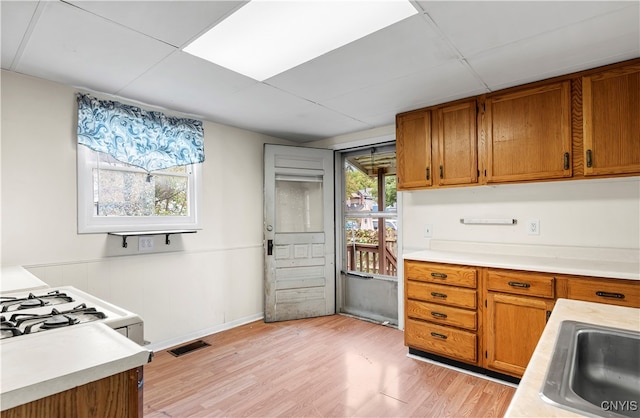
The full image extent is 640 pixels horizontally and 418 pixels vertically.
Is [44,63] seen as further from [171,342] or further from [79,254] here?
[171,342]

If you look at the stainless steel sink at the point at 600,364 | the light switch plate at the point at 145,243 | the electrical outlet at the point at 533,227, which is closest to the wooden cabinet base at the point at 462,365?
the electrical outlet at the point at 533,227

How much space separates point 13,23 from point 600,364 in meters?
2.96

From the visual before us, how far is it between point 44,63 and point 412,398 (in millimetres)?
3382

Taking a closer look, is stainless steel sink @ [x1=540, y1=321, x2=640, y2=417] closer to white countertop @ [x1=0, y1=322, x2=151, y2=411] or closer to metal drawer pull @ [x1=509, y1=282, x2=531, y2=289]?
white countertop @ [x1=0, y1=322, x2=151, y2=411]

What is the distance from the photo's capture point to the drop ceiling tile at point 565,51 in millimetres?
1799

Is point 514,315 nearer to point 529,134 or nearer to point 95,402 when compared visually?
point 529,134

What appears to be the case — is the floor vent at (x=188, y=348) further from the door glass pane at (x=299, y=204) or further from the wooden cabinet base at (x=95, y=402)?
the wooden cabinet base at (x=95, y=402)

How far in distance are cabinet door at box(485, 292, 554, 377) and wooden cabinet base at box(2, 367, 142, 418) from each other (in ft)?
7.76

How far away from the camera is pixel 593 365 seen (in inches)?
37.9

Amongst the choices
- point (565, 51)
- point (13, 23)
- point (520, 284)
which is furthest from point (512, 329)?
point (13, 23)

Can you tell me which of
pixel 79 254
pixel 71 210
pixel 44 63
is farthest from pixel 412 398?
pixel 44 63

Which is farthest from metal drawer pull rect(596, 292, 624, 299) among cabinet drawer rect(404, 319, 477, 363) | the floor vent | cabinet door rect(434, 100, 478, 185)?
the floor vent

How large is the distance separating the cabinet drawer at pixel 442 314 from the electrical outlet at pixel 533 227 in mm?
862

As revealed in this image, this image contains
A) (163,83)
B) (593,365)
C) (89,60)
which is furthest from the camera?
(163,83)
